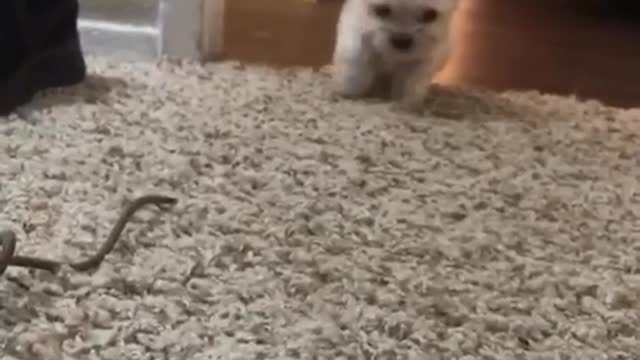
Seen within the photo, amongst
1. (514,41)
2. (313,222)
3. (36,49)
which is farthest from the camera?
(514,41)

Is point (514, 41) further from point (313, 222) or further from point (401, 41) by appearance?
point (313, 222)

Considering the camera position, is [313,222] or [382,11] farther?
[382,11]

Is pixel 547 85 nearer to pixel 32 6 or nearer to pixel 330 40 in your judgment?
pixel 330 40

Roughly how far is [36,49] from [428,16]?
58cm

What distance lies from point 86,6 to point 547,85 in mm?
802

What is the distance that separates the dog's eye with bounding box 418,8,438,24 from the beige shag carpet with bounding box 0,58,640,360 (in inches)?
5.3

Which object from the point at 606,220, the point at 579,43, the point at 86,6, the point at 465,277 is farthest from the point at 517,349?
the point at 579,43

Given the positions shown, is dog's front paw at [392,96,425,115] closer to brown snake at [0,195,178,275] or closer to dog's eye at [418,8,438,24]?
dog's eye at [418,8,438,24]

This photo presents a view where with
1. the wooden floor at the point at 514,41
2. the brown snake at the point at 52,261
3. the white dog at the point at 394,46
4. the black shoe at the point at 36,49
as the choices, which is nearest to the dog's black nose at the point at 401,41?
the white dog at the point at 394,46

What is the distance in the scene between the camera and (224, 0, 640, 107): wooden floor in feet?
7.30

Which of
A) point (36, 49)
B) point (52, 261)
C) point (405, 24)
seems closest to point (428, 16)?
point (405, 24)

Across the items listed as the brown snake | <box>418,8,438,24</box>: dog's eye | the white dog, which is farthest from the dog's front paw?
the brown snake

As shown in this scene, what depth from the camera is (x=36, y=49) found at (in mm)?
1850

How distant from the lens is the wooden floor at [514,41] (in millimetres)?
2227
